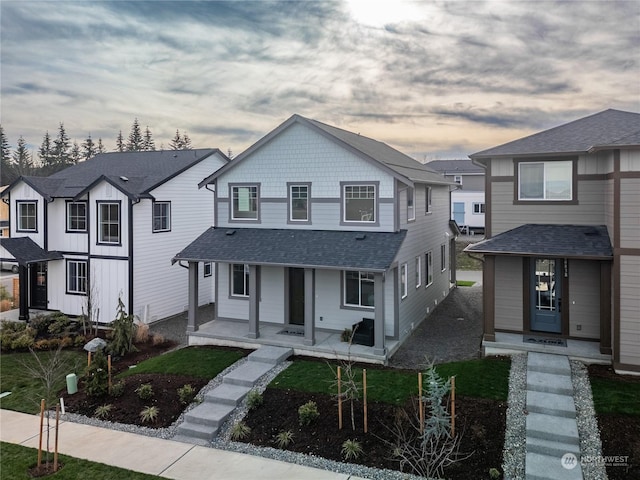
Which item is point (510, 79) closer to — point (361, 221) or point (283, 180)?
point (361, 221)

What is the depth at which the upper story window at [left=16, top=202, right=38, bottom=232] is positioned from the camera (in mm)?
19750

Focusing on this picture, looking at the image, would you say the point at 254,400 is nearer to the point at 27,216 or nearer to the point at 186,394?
the point at 186,394

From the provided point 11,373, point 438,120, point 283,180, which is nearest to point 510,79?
point 438,120

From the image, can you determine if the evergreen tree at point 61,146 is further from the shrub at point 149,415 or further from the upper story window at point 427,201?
the shrub at point 149,415

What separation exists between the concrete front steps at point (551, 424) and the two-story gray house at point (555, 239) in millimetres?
1442

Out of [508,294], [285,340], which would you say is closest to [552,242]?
[508,294]

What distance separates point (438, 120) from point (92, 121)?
18474 mm

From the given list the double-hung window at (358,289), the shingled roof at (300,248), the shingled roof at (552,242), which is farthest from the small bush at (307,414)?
the shingled roof at (552,242)

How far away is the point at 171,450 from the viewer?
9023 mm

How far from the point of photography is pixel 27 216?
65.5 ft

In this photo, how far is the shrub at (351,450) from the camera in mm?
8414

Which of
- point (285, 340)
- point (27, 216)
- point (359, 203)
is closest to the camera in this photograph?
point (285, 340)

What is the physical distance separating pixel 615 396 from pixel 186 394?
32.5 ft

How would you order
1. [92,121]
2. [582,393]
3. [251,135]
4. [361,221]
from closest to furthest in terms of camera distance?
[582,393], [361,221], [92,121], [251,135]
